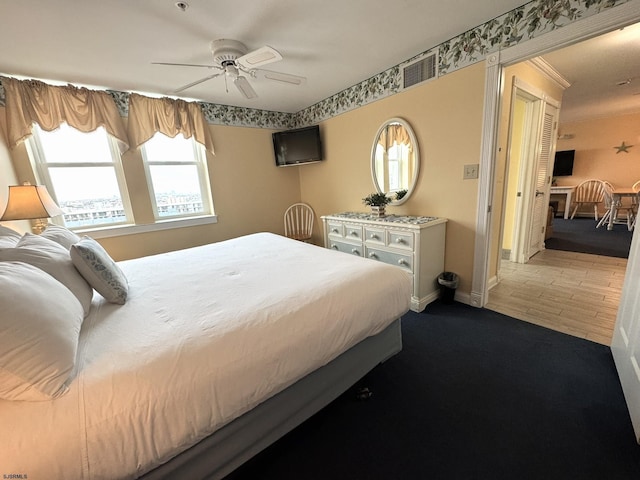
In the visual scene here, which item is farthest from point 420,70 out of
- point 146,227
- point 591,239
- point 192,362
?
point 591,239

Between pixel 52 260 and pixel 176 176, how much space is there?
7.83ft

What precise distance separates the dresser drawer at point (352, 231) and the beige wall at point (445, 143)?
529 millimetres

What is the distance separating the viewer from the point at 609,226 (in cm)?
505

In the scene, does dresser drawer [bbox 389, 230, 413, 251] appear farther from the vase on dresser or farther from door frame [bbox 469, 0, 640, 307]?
door frame [bbox 469, 0, 640, 307]

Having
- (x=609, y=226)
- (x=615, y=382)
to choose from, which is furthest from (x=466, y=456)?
(x=609, y=226)

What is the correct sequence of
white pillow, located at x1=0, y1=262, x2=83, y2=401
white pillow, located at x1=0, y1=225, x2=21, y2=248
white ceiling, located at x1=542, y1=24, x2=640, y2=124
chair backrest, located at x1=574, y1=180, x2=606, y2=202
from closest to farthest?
1. white pillow, located at x1=0, y1=262, x2=83, y2=401
2. white pillow, located at x1=0, y1=225, x2=21, y2=248
3. white ceiling, located at x1=542, y1=24, x2=640, y2=124
4. chair backrest, located at x1=574, y1=180, x2=606, y2=202

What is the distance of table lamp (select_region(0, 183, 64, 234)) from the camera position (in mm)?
1844

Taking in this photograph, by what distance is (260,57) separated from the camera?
5.78ft

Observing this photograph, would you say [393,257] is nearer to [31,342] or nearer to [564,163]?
[31,342]

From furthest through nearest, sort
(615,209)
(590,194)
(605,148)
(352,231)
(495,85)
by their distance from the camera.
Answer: (590,194), (605,148), (615,209), (352,231), (495,85)

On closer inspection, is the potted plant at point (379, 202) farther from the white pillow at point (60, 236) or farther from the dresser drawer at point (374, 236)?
the white pillow at point (60, 236)

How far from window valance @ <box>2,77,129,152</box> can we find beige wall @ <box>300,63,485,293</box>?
8.71 ft

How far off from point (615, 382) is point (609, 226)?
17.5ft

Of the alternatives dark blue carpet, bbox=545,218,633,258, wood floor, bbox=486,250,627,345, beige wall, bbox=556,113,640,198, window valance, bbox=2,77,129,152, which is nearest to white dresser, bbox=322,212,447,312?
wood floor, bbox=486,250,627,345
